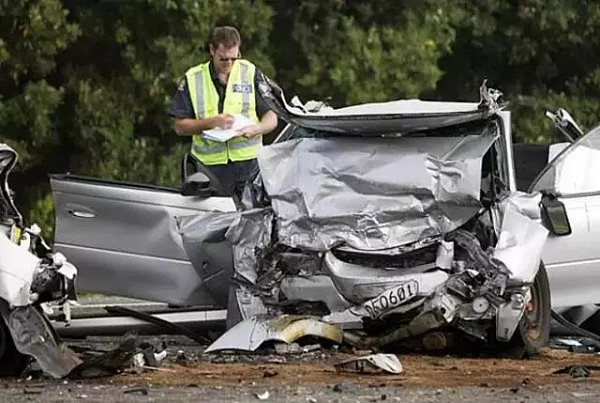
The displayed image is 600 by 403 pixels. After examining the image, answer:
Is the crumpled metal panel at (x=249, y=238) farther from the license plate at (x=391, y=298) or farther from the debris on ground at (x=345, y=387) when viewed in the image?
the debris on ground at (x=345, y=387)

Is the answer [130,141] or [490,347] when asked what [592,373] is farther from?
[130,141]

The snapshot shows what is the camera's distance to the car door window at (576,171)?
36.2 feet

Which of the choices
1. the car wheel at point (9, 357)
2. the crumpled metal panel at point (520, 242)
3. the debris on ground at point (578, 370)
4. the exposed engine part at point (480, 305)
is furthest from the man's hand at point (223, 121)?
the debris on ground at point (578, 370)

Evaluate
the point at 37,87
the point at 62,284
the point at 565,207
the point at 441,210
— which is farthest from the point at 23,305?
the point at 37,87

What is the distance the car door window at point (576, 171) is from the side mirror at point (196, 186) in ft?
6.80

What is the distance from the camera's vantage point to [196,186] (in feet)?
35.8

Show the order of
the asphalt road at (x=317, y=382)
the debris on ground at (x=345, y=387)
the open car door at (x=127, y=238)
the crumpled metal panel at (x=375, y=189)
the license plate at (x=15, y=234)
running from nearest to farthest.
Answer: the asphalt road at (x=317, y=382) → the debris on ground at (x=345, y=387) → the license plate at (x=15, y=234) → the crumpled metal panel at (x=375, y=189) → the open car door at (x=127, y=238)

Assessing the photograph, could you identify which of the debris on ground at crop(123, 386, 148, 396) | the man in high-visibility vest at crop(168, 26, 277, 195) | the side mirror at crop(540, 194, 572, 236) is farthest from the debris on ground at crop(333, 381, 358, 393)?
the man in high-visibility vest at crop(168, 26, 277, 195)

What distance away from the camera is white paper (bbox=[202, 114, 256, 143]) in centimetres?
1135

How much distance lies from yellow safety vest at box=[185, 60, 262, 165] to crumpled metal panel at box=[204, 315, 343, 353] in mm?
1844

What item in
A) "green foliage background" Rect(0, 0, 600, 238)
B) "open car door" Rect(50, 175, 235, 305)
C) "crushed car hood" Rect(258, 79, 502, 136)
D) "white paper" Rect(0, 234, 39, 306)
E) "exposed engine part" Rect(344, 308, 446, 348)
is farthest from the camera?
"green foliage background" Rect(0, 0, 600, 238)

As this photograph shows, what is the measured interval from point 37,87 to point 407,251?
12968 mm

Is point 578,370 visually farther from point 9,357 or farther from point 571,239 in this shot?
point 9,357

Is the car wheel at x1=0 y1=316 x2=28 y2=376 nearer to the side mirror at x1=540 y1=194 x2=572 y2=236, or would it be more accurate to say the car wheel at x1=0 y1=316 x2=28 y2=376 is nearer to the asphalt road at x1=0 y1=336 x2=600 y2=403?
the asphalt road at x1=0 y1=336 x2=600 y2=403
